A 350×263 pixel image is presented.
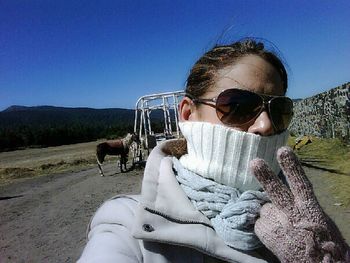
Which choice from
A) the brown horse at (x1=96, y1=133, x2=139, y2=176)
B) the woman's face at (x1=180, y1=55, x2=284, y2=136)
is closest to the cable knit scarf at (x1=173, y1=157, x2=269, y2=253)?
the woman's face at (x1=180, y1=55, x2=284, y2=136)

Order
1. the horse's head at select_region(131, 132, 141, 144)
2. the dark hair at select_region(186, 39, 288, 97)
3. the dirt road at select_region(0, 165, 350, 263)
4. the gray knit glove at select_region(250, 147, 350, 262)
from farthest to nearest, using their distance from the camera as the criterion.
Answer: the horse's head at select_region(131, 132, 141, 144)
the dirt road at select_region(0, 165, 350, 263)
the dark hair at select_region(186, 39, 288, 97)
the gray knit glove at select_region(250, 147, 350, 262)

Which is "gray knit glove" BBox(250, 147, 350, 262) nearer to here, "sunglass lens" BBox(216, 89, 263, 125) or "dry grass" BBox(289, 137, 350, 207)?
"sunglass lens" BBox(216, 89, 263, 125)

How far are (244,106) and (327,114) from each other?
14.4 metres

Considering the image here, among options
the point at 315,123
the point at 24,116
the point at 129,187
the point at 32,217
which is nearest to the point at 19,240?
the point at 32,217

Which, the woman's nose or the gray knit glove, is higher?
the woman's nose

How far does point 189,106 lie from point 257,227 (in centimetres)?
58

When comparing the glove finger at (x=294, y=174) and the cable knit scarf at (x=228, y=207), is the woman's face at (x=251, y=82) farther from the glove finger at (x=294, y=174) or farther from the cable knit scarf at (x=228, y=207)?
the glove finger at (x=294, y=174)

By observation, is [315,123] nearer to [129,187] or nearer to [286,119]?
[129,187]

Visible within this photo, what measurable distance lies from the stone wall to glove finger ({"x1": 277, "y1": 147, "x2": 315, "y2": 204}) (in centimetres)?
1156

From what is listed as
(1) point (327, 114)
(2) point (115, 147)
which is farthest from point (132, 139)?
(1) point (327, 114)

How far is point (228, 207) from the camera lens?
1197 millimetres

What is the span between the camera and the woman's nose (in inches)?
53.3

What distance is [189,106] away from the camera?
1535 mm

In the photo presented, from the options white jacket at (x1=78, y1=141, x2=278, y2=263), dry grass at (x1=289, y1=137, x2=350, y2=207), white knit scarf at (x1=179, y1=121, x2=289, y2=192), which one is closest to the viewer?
white jacket at (x1=78, y1=141, x2=278, y2=263)
